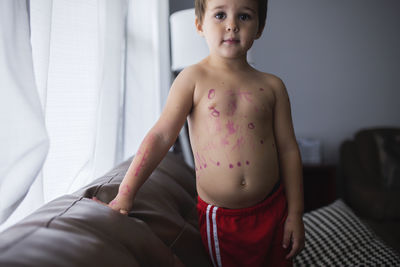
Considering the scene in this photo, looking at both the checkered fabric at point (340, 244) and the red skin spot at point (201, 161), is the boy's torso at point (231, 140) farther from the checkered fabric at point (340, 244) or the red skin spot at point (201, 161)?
the checkered fabric at point (340, 244)

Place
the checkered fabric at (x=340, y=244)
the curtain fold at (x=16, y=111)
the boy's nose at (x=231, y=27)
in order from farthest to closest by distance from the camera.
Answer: the checkered fabric at (x=340, y=244), the boy's nose at (x=231, y=27), the curtain fold at (x=16, y=111)

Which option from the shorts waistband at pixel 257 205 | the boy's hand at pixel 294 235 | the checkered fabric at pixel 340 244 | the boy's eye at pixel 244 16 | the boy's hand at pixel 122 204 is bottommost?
the checkered fabric at pixel 340 244

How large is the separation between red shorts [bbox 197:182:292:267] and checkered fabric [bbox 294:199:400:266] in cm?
38

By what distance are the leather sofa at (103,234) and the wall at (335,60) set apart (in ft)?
7.65

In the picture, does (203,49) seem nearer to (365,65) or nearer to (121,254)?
(121,254)

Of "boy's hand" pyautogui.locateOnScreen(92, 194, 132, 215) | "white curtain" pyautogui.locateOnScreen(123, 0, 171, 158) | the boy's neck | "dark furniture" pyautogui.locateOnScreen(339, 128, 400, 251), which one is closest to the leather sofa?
"boy's hand" pyautogui.locateOnScreen(92, 194, 132, 215)

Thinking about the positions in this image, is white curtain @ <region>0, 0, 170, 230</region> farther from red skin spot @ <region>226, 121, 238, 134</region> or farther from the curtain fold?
red skin spot @ <region>226, 121, 238, 134</region>

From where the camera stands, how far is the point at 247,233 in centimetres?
76

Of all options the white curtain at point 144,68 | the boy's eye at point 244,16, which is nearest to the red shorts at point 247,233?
the boy's eye at point 244,16

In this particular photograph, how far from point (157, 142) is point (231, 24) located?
0.34 m

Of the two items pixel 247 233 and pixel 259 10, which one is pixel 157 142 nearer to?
pixel 247 233

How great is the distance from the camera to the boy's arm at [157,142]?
655mm

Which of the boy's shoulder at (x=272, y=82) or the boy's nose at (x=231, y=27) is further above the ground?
the boy's nose at (x=231, y=27)

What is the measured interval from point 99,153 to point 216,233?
58 centimetres
